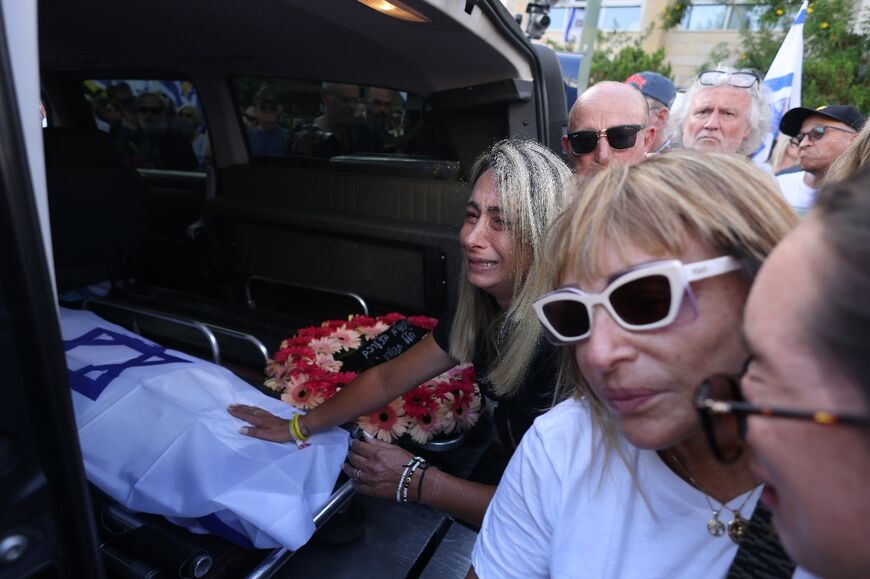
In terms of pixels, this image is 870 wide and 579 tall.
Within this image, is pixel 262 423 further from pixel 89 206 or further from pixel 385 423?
pixel 89 206

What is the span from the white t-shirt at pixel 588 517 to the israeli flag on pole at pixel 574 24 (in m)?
14.6

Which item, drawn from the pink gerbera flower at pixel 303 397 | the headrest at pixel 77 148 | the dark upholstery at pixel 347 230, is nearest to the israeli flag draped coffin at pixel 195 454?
the pink gerbera flower at pixel 303 397

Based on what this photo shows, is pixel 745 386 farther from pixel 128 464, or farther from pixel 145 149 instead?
pixel 145 149

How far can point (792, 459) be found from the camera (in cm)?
53

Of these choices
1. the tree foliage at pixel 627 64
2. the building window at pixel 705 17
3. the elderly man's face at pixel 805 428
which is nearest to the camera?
the elderly man's face at pixel 805 428

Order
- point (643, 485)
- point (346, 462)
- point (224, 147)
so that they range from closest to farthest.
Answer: point (643, 485)
point (346, 462)
point (224, 147)

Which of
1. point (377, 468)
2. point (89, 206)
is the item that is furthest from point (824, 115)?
point (89, 206)

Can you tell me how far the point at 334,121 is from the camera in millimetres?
3775

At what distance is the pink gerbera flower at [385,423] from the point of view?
76.6 inches

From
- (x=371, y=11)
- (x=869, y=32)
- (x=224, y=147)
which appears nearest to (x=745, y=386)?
(x=371, y=11)

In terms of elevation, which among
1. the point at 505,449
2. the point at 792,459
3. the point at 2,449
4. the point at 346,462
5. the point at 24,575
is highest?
the point at 792,459

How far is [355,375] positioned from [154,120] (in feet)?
11.8

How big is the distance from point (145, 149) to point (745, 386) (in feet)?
17.2

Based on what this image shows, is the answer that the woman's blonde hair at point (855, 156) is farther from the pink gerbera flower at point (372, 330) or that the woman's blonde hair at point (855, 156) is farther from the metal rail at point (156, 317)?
the metal rail at point (156, 317)
